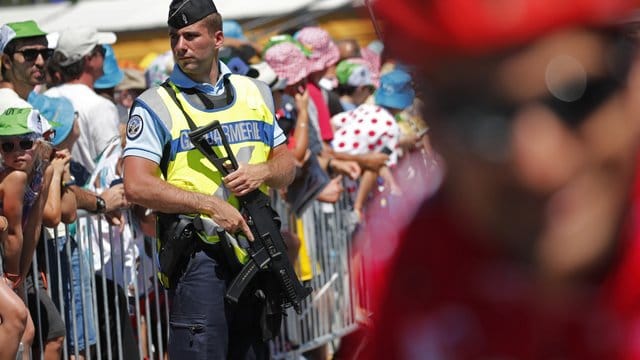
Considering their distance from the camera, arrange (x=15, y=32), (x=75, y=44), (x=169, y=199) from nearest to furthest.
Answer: (x=169, y=199) → (x=15, y=32) → (x=75, y=44)

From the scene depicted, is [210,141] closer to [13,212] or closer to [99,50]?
[13,212]

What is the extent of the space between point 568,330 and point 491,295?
0.09 metres

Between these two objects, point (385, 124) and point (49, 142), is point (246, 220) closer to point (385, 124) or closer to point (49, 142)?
point (49, 142)

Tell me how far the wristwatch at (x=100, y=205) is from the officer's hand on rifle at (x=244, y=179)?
137cm

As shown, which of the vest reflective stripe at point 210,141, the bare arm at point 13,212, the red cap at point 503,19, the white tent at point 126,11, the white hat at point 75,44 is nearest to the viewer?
the red cap at point 503,19

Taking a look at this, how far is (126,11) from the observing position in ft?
72.6

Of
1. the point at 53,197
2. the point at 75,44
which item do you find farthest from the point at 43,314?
the point at 75,44

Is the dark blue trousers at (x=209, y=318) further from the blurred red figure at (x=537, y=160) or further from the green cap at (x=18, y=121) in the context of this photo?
the blurred red figure at (x=537, y=160)

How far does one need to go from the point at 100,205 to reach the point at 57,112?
76cm

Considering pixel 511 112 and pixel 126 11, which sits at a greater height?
pixel 511 112

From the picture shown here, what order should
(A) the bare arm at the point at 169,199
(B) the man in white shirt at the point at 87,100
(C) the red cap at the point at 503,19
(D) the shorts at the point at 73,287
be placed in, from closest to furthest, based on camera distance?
1. (C) the red cap at the point at 503,19
2. (A) the bare arm at the point at 169,199
3. (D) the shorts at the point at 73,287
4. (B) the man in white shirt at the point at 87,100

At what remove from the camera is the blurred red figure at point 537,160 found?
1.20m

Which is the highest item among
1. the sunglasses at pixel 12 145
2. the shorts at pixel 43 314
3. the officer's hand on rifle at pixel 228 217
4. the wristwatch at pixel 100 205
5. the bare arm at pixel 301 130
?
the sunglasses at pixel 12 145

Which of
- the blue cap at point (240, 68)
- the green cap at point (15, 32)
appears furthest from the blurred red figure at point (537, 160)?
the blue cap at point (240, 68)
